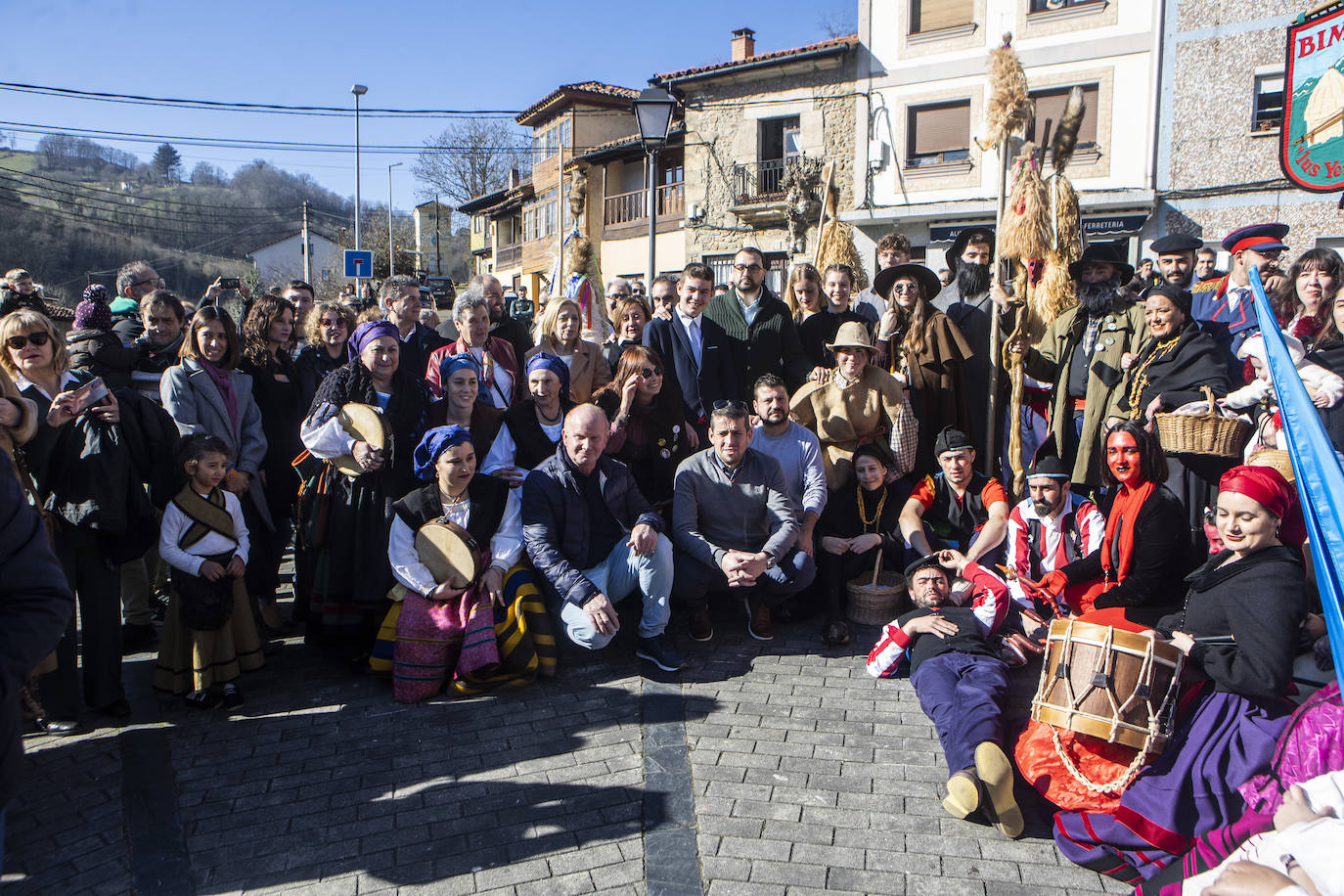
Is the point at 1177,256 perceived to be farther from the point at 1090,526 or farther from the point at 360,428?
the point at 360,428

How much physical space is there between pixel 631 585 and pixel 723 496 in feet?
2.63

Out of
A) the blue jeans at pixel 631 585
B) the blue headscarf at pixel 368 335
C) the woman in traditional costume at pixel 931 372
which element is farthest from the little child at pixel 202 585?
the woman in traditional costume at pixel 931 372

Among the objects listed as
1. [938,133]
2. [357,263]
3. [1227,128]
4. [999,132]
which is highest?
[938,133]

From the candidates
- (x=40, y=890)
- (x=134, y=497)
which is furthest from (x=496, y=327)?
(x=40, y=890)

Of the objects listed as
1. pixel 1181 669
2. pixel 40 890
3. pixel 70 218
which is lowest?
pixel 40 890

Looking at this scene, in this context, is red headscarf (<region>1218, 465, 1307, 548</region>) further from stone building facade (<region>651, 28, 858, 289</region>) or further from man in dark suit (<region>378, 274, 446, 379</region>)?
stone building facade (<region>651, 28, 858, 289</region>)

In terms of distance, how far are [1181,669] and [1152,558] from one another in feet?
3.62

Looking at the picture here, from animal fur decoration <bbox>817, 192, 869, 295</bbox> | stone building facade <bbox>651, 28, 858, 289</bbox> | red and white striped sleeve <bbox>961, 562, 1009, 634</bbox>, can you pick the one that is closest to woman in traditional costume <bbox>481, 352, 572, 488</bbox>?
red and white striped sleeve <bbox>961, 562, 1009, 634</bbox>

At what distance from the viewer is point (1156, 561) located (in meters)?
4.41

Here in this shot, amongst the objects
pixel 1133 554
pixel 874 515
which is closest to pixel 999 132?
pixel 874 515

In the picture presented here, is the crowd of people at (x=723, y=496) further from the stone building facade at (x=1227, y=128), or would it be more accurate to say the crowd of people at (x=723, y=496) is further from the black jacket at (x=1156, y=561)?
the stone building facade at (x=1227, y=128)

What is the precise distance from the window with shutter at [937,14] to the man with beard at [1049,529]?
17295 mm

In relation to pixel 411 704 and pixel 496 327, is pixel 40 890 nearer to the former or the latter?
pixel 411 704

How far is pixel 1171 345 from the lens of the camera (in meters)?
5.35
